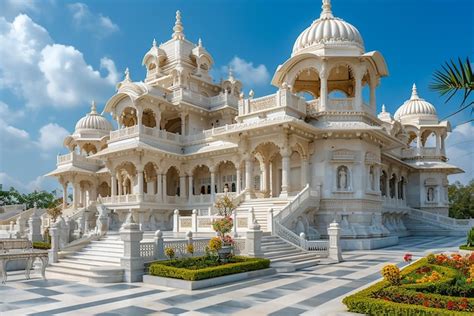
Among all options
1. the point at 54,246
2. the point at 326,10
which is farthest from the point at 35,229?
the point at 326,10

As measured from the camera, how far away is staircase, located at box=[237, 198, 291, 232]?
21.3 meters

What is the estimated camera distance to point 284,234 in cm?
1883

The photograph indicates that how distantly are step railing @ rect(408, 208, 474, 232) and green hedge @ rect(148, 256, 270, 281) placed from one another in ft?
84.3

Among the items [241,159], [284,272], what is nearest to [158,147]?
[241,159]

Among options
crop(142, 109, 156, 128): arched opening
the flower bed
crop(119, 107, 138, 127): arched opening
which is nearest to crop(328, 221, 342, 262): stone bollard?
the flower bed

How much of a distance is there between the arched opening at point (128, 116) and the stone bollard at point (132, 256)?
19.7m

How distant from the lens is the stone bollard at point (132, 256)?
13.3 meters

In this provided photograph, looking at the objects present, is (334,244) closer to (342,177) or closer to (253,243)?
(253,243)

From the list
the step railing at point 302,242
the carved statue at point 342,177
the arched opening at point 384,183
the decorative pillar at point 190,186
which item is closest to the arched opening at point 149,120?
the decorative pillar at point 190,186

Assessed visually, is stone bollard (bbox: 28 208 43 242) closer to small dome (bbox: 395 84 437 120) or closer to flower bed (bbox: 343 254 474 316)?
flower bed (bbox: 343 254 474 316)

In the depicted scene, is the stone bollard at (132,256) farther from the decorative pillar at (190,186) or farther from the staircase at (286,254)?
the decorative pillar at (190,186)

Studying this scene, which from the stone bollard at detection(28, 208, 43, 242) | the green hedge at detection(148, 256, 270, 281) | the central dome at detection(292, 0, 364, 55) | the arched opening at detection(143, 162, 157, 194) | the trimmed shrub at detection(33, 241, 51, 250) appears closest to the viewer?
the green hedge at detection(148, 256, 270, 281)

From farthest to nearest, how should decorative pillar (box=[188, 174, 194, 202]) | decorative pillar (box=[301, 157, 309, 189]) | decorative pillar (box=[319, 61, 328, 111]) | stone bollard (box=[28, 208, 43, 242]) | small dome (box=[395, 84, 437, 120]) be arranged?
small dome (box=[395, 84, 437, 120]), decorative pillar (box=[188, 174, 194, 202]), decorative pillar (box=[319, 61, 328, 111]), decorative pillar (box=[301, 157, 309, 189]), stone bollard (box=[28, 208, 43, 242])

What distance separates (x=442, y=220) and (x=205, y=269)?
2937cm
